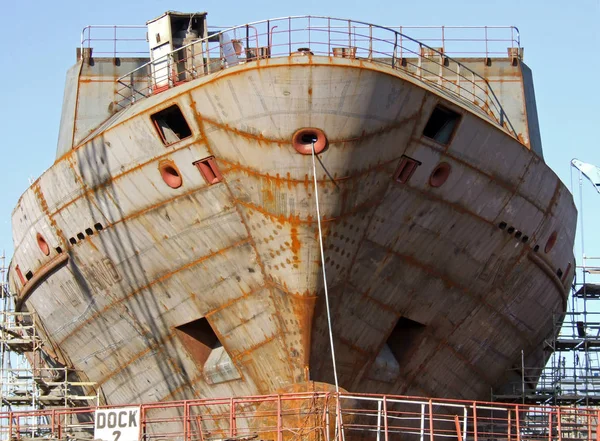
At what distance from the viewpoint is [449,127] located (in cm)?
2262

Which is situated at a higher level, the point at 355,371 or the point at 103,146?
the point at 103,146

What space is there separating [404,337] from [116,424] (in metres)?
6.00

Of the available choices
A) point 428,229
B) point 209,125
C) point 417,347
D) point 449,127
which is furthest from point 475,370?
point 209,125

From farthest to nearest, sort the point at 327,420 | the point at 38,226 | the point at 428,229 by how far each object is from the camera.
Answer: the point at 38,226 → the point at 428,229 → the point at 327,420

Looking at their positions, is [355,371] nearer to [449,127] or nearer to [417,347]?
[417,347]

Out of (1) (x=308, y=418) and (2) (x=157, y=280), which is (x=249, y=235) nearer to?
(2) (x=157, y=280)

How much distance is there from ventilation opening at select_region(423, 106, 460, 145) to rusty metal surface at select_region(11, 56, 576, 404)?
0.77 feet

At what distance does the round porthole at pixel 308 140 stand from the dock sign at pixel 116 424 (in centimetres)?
531

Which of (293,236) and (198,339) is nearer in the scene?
(293,236)

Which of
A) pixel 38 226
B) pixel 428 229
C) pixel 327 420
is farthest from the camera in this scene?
pixel 38 226

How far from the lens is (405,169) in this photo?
878 inches

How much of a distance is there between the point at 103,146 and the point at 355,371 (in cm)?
628

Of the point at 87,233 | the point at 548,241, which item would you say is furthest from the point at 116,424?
the point at 548,241

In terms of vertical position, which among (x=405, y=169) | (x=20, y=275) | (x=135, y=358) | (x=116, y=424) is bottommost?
(x=116, y=424)
